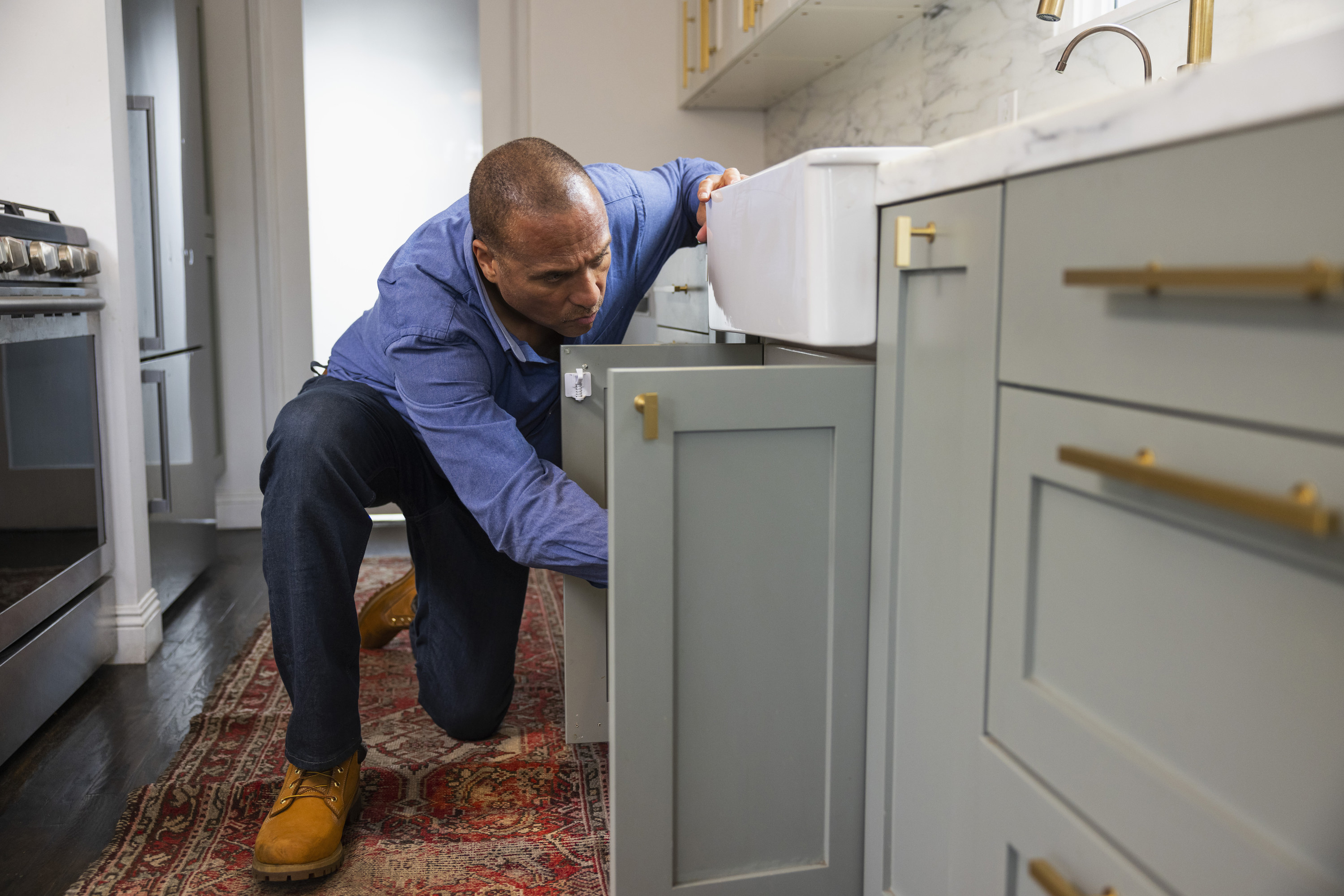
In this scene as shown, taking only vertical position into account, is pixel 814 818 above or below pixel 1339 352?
below

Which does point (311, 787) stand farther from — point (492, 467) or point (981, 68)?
point (981, 68)

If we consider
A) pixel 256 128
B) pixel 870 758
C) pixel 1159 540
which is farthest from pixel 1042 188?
pixel 256 128

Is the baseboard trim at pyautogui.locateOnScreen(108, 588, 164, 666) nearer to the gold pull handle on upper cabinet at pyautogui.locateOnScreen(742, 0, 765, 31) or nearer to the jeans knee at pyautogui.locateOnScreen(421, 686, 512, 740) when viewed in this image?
the jeans knee at pyautogui.locateOnScreen(421, 686, 512, 740)

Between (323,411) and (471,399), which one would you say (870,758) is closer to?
(471,399)

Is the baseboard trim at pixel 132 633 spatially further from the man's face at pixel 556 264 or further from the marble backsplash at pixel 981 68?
the marble backsplash at pixel 981 68

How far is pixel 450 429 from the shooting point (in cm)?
123

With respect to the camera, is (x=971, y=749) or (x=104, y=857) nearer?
(x=971, y=749)

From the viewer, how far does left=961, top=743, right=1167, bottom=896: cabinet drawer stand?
66cm

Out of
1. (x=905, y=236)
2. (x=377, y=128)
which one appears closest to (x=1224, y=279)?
(x=905, y=236)

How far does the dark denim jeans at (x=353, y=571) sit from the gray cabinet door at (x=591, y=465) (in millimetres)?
239

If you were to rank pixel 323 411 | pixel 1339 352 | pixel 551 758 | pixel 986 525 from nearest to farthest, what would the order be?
pixel 1339 352, pixel 986 525, pixel 323 411, pixel 551 758

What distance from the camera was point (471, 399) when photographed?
4.13 feet

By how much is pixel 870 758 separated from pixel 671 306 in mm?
1116

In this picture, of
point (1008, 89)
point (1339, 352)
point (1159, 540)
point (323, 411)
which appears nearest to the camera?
point (1339, 352)
